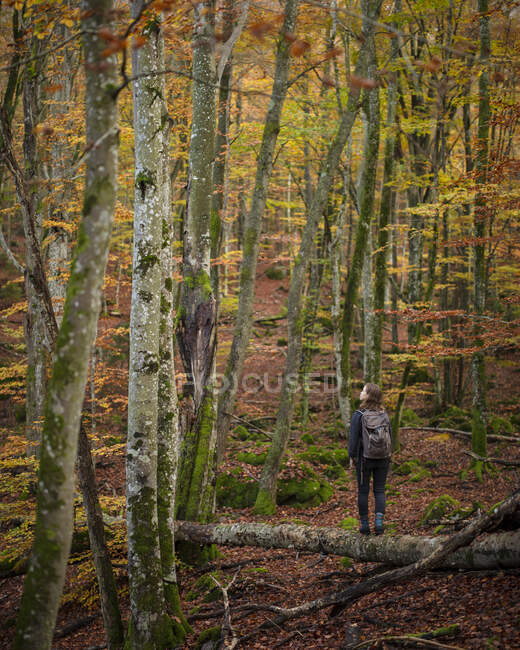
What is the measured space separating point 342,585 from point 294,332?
4994mm

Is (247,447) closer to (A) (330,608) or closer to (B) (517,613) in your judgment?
(A) (330,608)

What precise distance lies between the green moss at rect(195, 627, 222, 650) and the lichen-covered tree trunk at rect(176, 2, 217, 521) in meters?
2.12

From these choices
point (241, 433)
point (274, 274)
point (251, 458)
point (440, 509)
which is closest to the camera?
point (440, 509)

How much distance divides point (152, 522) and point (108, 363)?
15539mm

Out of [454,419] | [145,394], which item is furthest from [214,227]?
[454,419]

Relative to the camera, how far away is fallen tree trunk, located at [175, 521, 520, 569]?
12.6ft

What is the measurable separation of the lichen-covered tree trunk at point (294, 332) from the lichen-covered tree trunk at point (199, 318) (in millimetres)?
2408

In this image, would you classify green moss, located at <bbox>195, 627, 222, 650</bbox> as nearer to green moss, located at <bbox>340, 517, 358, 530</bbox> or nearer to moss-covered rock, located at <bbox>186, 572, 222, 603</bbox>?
moss-covered rock, located at <bbox>186, 572, 222, 603</bbox>

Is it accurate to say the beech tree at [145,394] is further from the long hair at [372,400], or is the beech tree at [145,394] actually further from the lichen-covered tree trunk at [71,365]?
the long hair at [372,400]

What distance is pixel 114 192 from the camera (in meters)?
2.78

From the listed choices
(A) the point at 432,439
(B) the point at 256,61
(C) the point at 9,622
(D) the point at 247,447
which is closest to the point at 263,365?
(D) the point at 247,447

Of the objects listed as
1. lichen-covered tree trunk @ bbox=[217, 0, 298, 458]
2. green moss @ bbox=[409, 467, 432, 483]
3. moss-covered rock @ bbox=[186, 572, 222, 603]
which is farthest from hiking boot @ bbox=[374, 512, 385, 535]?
green moss @ bbox=[409, 467, 432, 483]

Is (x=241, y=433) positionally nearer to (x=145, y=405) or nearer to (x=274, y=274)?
(x=145, y=405)

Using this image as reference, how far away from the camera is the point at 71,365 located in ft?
8.75
